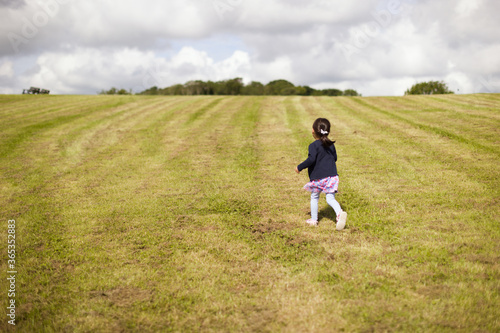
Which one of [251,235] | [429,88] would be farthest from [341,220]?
[429,88]

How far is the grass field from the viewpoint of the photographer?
14.5 feet

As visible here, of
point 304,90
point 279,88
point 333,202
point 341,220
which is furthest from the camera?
point 279,88

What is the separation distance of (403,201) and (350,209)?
5.08ft

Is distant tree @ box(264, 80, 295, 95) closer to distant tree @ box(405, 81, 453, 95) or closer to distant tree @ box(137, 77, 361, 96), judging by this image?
distant tree @ box(137, 77, 361, 96)

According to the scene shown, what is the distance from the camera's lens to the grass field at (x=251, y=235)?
4410 mm

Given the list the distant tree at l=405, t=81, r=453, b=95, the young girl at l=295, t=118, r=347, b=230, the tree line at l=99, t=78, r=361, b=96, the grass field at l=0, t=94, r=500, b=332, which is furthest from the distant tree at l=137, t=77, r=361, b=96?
the young girl at l=295, t=118, r=347, b=230

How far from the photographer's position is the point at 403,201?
8.33 metres

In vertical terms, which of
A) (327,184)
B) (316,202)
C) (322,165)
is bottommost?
(316,202)

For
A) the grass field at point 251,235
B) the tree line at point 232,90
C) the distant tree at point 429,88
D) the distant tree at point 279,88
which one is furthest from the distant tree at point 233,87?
the grass field at point 251,235

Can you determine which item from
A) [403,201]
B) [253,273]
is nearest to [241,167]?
[403,201]

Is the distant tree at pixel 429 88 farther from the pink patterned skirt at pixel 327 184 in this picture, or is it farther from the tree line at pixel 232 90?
the pink patterned skirt at pixel 327 184

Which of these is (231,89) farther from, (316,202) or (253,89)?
(316,202)

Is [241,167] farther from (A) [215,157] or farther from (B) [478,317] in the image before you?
(B) [478,317]

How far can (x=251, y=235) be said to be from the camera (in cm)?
685
